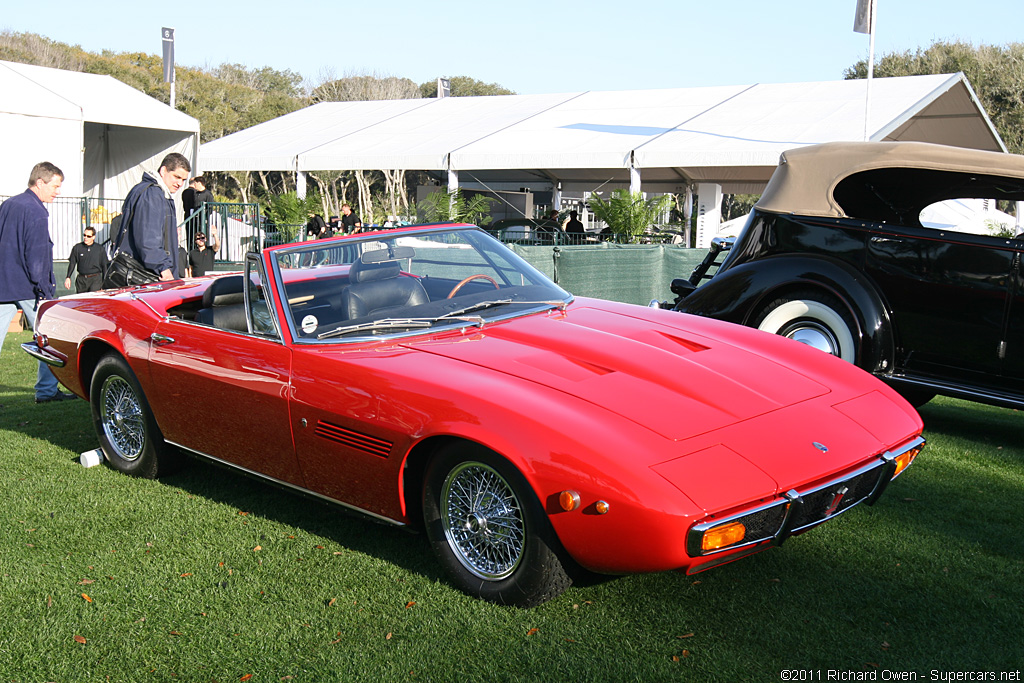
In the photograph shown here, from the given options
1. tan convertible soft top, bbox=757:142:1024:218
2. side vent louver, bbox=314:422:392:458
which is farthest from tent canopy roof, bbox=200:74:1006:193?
side vent louver, bbox=314:422:392:458

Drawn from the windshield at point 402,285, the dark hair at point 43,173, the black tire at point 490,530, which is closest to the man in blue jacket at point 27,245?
the dark hair at point 43,173

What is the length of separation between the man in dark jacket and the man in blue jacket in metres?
0.59

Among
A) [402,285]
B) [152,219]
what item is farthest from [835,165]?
[152,219]

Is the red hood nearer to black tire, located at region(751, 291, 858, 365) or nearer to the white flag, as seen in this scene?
black tire, located at region(751, 291, 858, 365)

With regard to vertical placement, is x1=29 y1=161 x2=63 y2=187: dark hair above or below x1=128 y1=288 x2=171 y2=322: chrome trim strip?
above

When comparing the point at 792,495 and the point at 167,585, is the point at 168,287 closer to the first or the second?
the point at 167,585

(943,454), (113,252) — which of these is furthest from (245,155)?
(943,454)

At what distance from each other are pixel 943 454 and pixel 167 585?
15.3 feet

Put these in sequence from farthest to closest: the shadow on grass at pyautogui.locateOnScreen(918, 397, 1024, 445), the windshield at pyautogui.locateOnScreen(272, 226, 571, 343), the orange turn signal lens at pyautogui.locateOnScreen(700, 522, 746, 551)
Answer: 1. the shadow on grass at pyautogui.locateOnScreen(918, 397, 1024, 445)
2. the windshield at pyautogui.locateOnScreen(272, 226, 571, 343)
3. the orange turn signal lens at pyautogui.locateOnScreen(700, 522, 746, 551)

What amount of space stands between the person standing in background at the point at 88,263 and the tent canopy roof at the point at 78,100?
5609 millimetres

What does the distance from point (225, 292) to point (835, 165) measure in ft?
14.2

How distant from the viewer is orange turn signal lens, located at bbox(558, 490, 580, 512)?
10.3ft

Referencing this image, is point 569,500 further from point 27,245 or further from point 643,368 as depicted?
point 27,245

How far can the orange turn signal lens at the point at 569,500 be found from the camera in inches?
124
